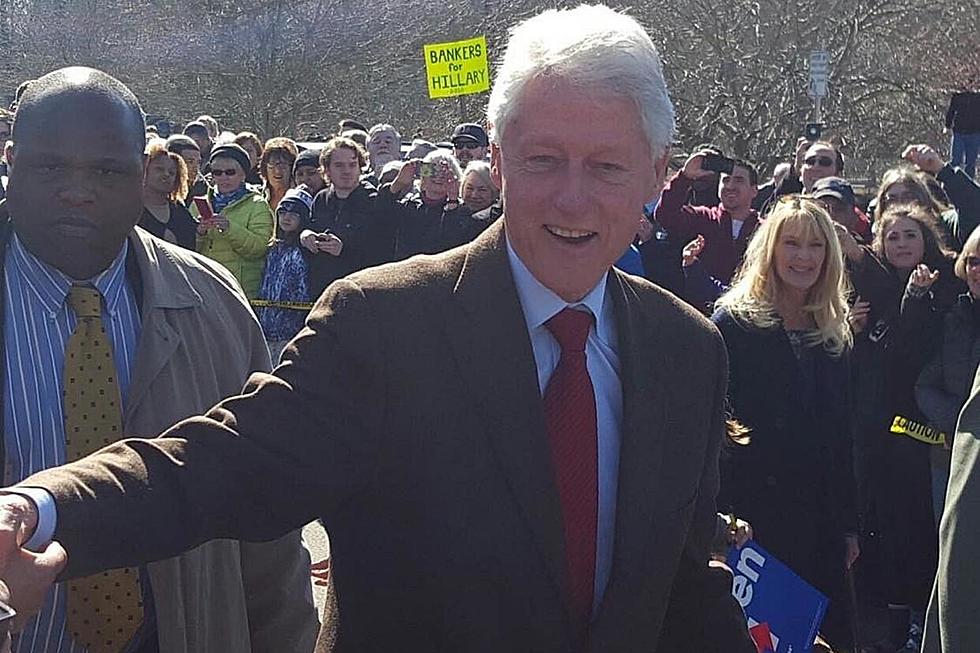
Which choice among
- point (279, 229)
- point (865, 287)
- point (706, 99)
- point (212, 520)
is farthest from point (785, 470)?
point (706, 99)

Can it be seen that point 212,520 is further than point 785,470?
No

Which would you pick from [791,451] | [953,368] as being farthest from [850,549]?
[953,368]

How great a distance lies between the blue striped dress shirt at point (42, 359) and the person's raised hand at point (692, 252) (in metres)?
5.52

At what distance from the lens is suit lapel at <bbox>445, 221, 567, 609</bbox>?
210cm

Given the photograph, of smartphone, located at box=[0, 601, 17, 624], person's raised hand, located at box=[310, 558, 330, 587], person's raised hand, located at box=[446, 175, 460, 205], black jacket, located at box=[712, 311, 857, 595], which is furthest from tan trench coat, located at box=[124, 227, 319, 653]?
person's raised hand, located at box=[446, 175, 460, 205]

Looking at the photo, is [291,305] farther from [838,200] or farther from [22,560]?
[22,560]

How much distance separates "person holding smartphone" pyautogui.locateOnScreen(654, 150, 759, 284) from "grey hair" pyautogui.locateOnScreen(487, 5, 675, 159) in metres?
5.85

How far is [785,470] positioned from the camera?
4918mm

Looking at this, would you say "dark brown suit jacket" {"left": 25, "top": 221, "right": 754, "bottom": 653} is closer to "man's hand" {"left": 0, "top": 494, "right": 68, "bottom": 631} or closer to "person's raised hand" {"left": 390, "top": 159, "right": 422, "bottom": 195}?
"man's hand" {"left": 0, "top": 494, "right": 68, "bottom": 631}

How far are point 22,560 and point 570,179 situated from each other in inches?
43.1

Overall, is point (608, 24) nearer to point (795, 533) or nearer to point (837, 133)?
point (795, 533)

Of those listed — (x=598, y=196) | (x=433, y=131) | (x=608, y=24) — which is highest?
(x=608, y=24)

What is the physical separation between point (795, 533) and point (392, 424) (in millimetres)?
3228

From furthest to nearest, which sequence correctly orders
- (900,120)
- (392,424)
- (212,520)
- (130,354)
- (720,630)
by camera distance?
1. (900,120)
2. (130,354)
3. (720,630)
4. (392,424)
5. (212,520)
